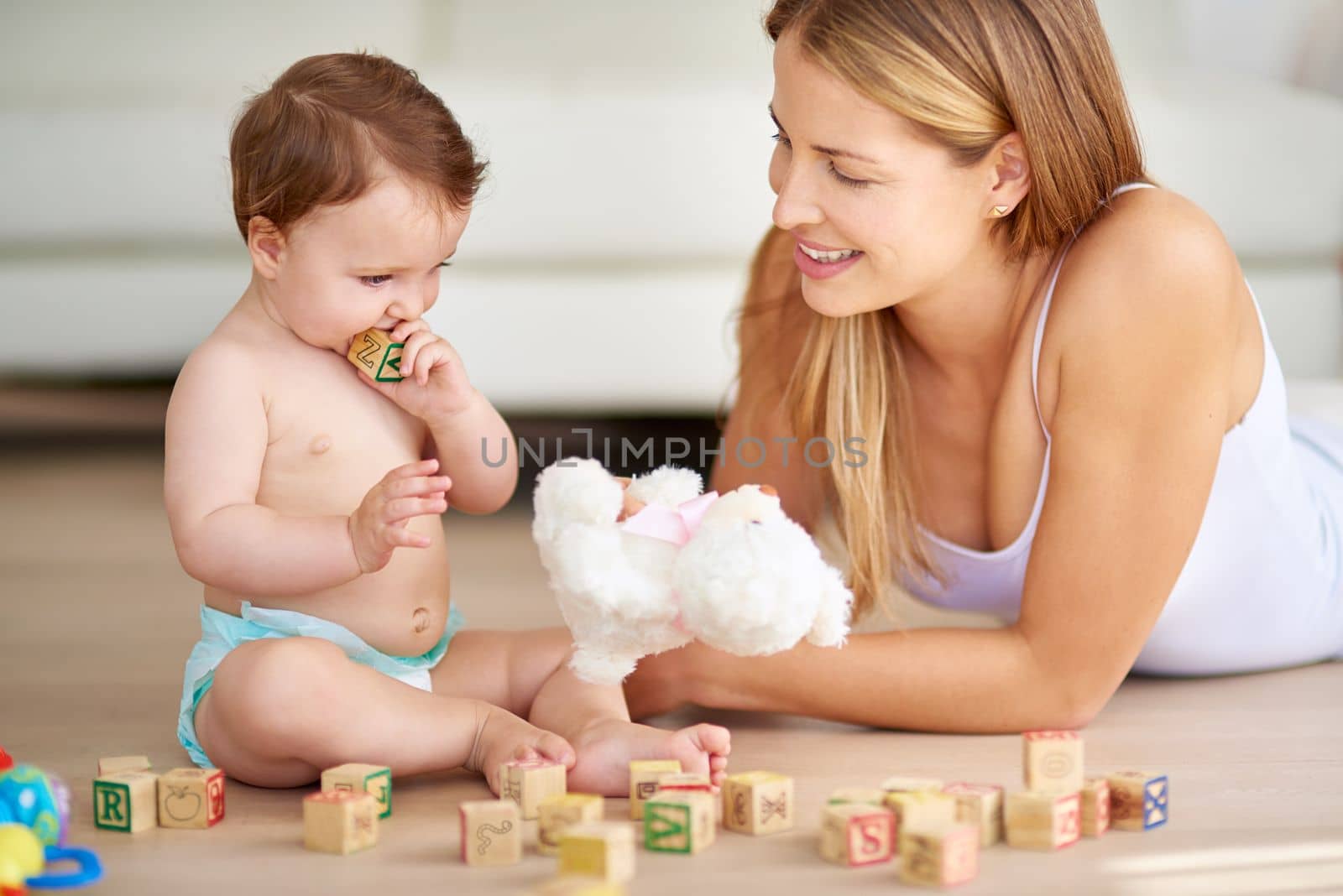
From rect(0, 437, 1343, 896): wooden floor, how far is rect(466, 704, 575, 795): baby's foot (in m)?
0.03

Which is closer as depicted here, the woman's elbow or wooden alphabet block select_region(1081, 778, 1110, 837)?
wooden alphabet block select_region(1081, 778, 1110, 837)

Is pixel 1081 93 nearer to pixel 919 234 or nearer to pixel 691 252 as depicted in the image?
pixel 919 234

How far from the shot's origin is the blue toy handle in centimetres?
80

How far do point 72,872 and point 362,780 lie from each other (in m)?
0.18

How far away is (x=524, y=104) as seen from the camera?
2234 millimetres

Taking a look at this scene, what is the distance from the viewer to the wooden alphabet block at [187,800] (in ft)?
3.05

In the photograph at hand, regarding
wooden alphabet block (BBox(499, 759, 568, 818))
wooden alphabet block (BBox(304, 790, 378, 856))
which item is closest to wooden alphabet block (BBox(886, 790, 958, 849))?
wooden alphabet block (BBox(499, 759, 568, 818))

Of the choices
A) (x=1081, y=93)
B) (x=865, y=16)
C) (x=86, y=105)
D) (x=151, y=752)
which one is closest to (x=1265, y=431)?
(x=1081, y=93)

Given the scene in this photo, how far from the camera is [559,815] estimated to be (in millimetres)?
870

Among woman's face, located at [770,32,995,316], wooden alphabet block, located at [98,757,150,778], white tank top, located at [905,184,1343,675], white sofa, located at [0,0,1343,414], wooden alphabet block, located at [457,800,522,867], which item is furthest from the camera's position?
white sofa, located at [0,0,1343,414]

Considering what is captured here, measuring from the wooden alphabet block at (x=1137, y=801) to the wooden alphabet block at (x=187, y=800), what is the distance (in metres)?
0.59

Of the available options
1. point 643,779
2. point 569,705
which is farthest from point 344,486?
point 643,779

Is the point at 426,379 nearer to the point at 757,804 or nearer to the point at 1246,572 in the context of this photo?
the point at 757,804

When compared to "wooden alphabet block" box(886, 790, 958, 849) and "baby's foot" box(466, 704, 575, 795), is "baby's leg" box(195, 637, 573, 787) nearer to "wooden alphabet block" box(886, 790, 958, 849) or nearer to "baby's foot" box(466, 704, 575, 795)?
"baby's foot" box(466, 704, 575, 795)
